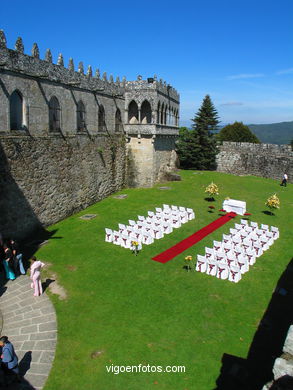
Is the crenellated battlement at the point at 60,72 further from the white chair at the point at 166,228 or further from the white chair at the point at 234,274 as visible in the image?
the white chair at the point at 234,274

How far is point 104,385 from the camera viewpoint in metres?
7.72

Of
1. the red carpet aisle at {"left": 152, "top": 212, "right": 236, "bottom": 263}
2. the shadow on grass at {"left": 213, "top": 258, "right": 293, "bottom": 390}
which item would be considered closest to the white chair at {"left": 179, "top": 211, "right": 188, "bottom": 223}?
the red carpet aisle at {"left": 152, "top": 212, "right": 236, "bottom": 263}

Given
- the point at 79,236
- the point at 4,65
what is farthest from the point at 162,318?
the point at 4,65

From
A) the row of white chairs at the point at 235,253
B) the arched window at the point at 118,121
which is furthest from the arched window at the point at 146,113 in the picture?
the row of white chairs at the point at 235,253

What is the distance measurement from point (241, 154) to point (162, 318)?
28.3m

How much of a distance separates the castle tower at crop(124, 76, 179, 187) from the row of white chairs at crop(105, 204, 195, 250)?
27.3 ft

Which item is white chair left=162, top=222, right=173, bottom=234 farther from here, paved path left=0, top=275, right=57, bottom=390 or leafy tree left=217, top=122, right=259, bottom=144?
leafy tree left=217, top=122, right=259, bottom=144

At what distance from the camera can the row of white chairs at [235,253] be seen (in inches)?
494

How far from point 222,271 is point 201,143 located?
971 inches

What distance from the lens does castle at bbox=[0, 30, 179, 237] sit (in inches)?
598

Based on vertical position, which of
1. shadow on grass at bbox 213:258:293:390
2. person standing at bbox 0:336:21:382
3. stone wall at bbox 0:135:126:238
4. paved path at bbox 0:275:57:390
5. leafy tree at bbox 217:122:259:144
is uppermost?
leafy tree at bbox 217:122:259:144

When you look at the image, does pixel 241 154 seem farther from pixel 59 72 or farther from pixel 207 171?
pixel 59 72

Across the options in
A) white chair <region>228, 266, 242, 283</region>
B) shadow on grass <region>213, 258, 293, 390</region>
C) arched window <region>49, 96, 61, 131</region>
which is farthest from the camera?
arched window <region>49, 96, 61, 131</region>

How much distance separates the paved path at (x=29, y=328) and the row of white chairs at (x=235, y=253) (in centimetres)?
615
